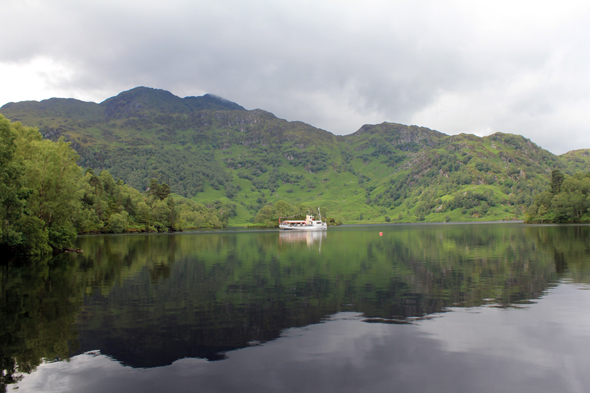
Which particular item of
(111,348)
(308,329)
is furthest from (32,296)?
(308,329)

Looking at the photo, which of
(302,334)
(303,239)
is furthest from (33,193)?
(303,239)

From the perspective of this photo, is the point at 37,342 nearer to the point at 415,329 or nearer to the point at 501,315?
the point at 415,329

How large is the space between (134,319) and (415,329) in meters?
15.4

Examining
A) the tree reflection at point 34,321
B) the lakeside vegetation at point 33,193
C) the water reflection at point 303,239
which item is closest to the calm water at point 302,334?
the tree reflection at point 34,321

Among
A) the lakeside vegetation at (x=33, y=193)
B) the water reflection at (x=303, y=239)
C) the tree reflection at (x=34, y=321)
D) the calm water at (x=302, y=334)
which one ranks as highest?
the lakeside vegetation at (x=33, y=193)

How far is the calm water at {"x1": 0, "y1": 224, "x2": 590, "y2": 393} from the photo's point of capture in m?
13.5

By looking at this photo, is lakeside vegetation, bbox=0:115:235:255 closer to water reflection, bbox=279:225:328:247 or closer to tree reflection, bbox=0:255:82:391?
tree reflection, bbox=0:255:82:391

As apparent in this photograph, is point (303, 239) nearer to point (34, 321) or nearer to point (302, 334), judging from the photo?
point (34, 321)

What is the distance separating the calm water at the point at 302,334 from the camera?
13477 mm

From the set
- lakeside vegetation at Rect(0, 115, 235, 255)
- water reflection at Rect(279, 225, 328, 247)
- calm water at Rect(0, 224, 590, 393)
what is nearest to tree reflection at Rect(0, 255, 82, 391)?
calm water at Rect(0, 224, 590, 393)

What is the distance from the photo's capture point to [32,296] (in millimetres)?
28656

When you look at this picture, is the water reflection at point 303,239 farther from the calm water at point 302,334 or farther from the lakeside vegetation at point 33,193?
the calm water at point 302,334

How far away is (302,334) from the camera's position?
18578 mm

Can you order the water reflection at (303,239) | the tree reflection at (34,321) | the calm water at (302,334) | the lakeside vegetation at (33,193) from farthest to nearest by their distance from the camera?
the water reflection at (303,239)
the lakeside vegetation at (33,193)
the tree reflection at (34,321)
the calm water at (302,334)
